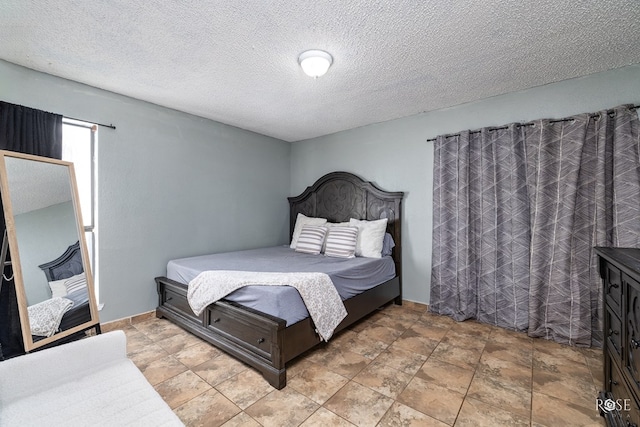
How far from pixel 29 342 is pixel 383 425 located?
208cm

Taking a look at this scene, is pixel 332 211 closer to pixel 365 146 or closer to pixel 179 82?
pixel 365 146

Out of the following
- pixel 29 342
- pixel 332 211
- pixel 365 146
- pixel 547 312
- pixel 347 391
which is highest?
A: pixel 365 146

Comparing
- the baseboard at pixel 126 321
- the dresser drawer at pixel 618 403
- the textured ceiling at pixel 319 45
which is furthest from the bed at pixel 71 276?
the dresser drawer at pixel 618 403

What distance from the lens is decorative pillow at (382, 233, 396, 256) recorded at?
3.32 m

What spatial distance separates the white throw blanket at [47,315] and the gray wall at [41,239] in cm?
4

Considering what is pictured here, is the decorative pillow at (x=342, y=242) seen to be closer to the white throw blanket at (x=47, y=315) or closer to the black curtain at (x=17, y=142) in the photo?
the white throw blanket at (x=47, y=315)

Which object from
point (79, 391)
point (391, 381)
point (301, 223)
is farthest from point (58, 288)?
point (301, 223)

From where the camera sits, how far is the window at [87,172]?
8.34ft

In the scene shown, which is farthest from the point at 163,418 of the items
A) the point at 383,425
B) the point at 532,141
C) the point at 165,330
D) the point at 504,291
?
the point at 532,141

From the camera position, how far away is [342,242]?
3.24 meters

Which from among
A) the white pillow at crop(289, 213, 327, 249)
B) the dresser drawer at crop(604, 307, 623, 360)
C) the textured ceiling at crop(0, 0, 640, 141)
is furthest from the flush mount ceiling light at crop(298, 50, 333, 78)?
the dresser drawer at crop(604, 307, 623, 360)

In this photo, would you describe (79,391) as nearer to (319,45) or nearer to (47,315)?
(47,315)

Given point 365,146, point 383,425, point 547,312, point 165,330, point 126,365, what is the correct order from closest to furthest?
point 126,365
point 383,425
point 547,312
point 165,330
point 365,146

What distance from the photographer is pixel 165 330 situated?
2.65 m
